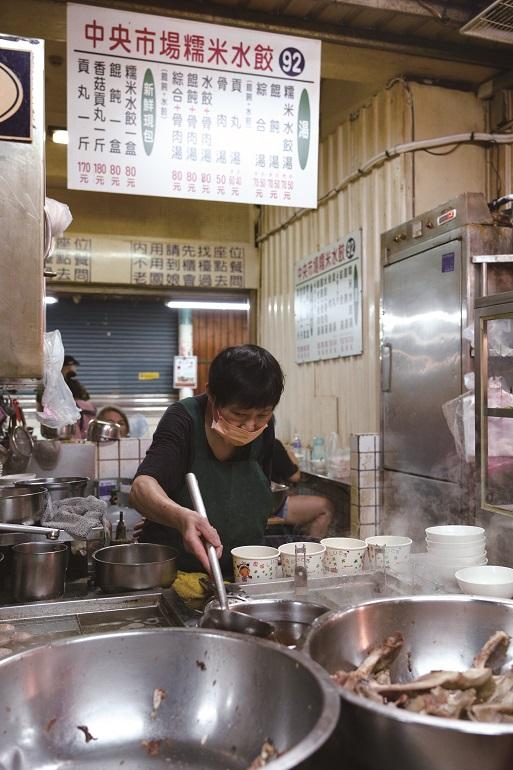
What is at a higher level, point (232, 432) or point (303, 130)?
point (303, 130)

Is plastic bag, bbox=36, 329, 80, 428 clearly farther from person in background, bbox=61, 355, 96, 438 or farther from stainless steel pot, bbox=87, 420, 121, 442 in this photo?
person in background, bbox=61, 355, 96, 438

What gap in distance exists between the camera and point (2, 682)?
43.5 inches

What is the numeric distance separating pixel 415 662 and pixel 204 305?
25.9 feet

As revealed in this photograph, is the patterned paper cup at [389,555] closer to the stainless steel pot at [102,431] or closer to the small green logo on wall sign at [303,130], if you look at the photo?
the small green logo on wall sign at [303,130]

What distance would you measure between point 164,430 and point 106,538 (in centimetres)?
55

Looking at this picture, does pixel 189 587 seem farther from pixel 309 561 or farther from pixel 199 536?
pixel 309 561

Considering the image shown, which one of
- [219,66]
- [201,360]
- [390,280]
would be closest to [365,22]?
[219,66]

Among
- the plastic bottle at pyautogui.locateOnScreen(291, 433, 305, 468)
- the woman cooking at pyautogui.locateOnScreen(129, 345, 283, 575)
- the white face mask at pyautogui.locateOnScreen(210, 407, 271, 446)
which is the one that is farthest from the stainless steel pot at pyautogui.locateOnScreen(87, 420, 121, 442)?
the white face mask at pyautogui.locateOnScreen(210, 407, 271, 446)

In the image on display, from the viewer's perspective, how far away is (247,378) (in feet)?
7.67

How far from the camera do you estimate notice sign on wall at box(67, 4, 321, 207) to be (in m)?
3.80

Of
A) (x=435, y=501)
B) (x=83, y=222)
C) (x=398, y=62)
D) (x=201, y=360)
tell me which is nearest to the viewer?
(x=435, y=501)

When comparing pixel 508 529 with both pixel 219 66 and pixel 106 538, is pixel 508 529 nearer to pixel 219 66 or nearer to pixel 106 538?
pixel 106 538

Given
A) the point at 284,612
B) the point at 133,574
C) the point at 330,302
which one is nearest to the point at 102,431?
the point at 330,302

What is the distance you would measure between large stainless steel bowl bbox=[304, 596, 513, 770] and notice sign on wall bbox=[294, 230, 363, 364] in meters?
4.57
